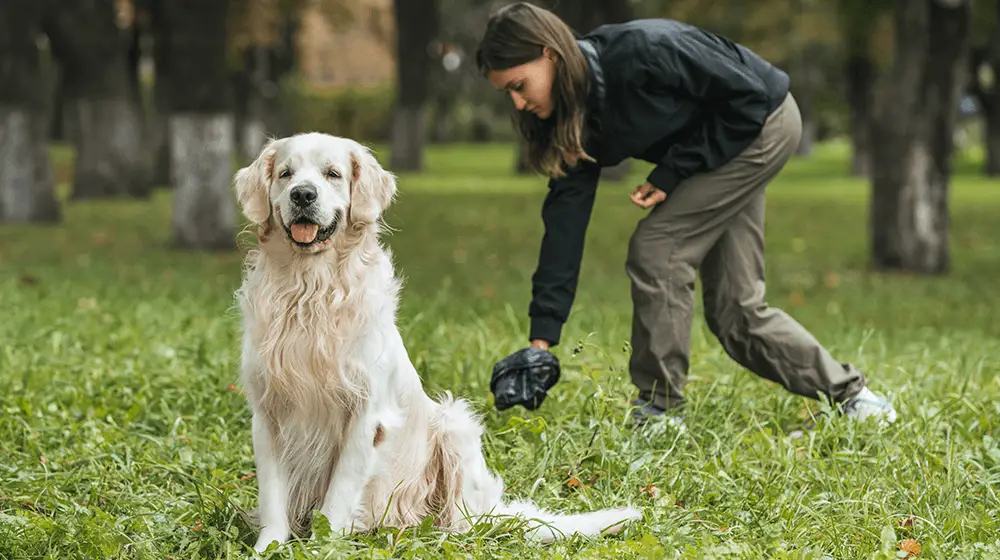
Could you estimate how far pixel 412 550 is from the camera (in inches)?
149

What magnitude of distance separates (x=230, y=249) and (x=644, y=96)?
8671 mm

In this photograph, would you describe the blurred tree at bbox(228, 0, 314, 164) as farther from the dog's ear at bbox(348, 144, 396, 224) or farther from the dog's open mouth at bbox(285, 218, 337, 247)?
the dog's open mouth at bbox(285, 218, 337, 247)

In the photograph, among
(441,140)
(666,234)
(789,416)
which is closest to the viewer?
(666,234)

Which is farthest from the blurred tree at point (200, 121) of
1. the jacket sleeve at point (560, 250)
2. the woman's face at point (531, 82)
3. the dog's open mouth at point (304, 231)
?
the dog's open mouth at point (304, 231)

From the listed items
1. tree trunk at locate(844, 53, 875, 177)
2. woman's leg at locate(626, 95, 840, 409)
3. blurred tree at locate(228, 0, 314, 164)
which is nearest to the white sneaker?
woman's leg at locate(626, 95, 840, 409)

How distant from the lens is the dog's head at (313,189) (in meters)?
3.70

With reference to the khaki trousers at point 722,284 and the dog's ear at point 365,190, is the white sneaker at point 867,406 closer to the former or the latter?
the khaki trousers at point 722,284

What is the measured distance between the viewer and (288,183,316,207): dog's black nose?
3.67m

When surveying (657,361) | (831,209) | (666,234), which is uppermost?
(666,234)

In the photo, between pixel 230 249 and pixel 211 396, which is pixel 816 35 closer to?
pixel 230 249

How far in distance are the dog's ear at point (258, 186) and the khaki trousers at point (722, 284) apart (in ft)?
5.68

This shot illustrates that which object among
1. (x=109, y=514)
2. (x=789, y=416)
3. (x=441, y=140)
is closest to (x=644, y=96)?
(x=789, y=416)

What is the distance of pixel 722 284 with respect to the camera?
5227 millimetres

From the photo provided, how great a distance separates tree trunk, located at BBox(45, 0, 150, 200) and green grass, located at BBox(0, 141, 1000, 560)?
31.7 ft
